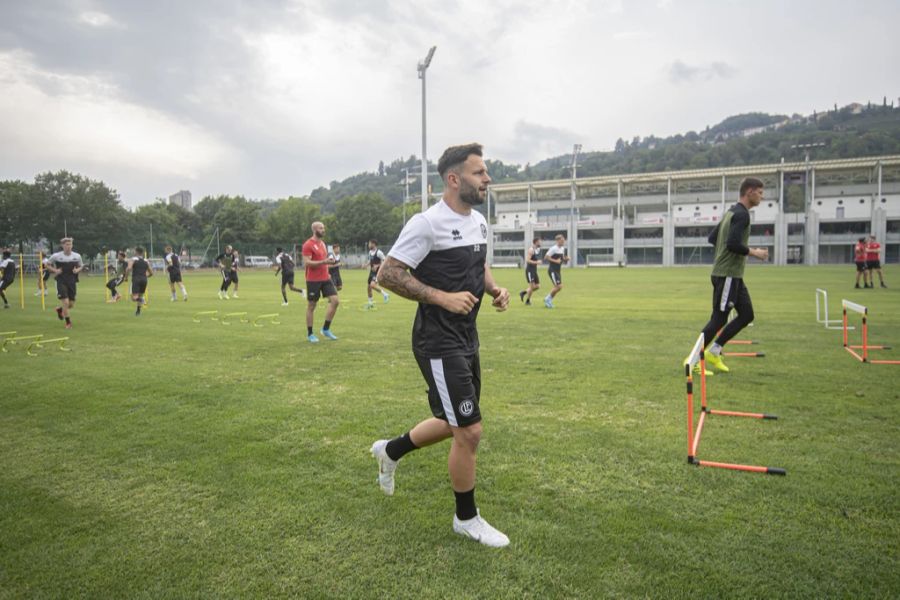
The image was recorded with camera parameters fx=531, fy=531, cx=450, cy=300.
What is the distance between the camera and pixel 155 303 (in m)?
20.5

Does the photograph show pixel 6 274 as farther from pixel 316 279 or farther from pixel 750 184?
pixel 750 184

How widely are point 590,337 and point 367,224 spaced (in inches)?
3123

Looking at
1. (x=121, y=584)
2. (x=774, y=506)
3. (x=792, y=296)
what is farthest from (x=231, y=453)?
(x=792, y=296)

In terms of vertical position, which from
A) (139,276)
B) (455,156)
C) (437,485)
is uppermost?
(455,156)

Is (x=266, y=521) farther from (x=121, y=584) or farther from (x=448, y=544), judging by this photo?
(x=448, y=544)

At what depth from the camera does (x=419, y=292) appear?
325 cm

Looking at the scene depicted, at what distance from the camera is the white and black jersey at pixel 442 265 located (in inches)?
132

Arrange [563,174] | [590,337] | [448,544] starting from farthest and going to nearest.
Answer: [563,174]
[590,337]
[448,544]

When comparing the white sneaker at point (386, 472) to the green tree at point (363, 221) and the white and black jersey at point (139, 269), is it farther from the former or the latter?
the green tree at point (363, 221)

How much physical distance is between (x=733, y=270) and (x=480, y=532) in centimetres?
577

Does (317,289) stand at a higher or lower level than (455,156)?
lower

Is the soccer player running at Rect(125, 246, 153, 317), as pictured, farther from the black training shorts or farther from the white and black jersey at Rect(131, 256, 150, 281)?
the black training shorts

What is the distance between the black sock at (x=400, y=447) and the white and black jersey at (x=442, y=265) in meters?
0.66

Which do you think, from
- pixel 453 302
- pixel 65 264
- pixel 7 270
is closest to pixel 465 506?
pixel 453 302
